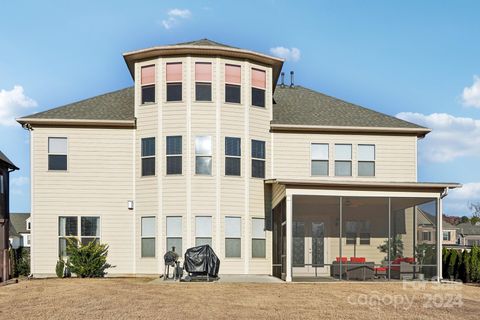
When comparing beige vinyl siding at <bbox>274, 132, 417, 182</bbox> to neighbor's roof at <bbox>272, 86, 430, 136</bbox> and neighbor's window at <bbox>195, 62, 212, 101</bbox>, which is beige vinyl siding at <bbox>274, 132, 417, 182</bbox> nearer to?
neighbor's roof at <bbox>272, 86, 430, 136</bbox>

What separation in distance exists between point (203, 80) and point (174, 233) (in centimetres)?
621

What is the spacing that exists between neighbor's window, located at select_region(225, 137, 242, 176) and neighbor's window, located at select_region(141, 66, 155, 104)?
3.62 m

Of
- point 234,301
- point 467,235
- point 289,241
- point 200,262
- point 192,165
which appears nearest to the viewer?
point 234,301

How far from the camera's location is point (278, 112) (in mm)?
26688

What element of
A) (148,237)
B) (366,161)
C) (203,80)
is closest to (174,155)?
(203,80)

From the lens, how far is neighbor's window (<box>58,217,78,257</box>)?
79.6 ft

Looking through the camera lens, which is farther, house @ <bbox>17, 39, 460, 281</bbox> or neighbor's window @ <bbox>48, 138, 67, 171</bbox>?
neighbor's window @ <bbox>48, 138, 67, 171</bbox>

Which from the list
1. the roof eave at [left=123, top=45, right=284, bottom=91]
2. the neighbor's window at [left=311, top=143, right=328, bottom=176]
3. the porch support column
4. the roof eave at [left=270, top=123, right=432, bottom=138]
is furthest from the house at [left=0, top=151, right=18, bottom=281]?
the neighbor's window at [left=311, top=143, right=328, bottom=176]

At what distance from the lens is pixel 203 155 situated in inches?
938

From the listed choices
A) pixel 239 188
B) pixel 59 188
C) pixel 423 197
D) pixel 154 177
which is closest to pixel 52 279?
pixel 59 188

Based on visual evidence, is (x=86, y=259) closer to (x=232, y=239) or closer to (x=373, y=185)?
(x=232, y=239)

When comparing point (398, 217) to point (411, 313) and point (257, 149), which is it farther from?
point (411, 313)

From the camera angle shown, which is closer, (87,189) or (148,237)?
(148,237)

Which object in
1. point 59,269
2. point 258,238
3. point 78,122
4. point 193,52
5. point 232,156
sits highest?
point 193,52
